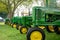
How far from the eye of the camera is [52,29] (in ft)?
45.3

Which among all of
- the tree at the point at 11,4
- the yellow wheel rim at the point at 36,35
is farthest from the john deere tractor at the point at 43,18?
the tree at the point at 11,4

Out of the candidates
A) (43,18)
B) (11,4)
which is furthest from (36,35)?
(11,4)

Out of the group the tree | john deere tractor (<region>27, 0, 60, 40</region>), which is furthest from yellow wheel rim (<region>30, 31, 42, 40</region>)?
the tree

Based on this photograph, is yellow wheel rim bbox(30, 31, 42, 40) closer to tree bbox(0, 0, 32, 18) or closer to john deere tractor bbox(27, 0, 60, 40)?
john deere tractor bbox(27, 0, 60, 40)

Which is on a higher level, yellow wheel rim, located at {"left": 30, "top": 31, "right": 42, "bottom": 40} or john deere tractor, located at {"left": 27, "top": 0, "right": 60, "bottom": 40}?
john deere tractor, located at {"left": 27, "top": 0, "right": 60, "bottom": 40}

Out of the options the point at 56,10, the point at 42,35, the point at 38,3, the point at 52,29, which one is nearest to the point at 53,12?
the point at 56,10

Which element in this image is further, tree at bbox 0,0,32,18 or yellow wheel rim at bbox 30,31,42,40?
tree at bbox 0,0,32,18

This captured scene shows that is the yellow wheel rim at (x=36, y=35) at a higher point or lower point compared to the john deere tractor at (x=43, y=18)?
lower

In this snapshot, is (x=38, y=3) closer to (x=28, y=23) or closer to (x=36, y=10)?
(x=28, y=23)

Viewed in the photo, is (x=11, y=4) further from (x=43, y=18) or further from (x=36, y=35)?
(x=36, y=35)

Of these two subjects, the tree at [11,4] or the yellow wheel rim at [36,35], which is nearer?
the yellow wheel rim at [36,35]

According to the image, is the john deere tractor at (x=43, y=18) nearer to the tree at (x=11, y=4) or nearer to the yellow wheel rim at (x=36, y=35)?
the yellow wheel rim at (x=36, y=35)

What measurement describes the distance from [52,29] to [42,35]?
5816 millimetres

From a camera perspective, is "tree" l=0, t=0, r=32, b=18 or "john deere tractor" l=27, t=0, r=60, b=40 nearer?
"john deere tractor" l=27, t=0, r=60, b=40
